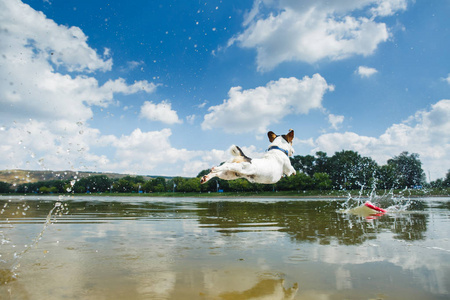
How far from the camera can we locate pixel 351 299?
5.03m

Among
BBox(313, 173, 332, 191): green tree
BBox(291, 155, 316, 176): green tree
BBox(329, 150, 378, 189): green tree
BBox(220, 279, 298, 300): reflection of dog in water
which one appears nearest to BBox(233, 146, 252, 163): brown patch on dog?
BBox(220, 279, 298, 300): reflection of dog in water

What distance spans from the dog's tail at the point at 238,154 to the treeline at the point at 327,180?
292 feet

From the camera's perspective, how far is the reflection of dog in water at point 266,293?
5.08 meters

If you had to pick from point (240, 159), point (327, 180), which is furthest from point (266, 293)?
point (327, 180)

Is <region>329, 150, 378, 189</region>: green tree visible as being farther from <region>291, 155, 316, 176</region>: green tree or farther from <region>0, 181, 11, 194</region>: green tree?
<region>0, 181, 11, 194</region>: green tree

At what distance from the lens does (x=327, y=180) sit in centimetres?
10338

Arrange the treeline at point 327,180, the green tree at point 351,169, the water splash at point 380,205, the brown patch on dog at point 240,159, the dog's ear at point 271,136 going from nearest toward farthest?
the brown patch on dog at point 240,159, the dog's ear at point 271,136, the water splash at point 380,205, the treeline at point 327,180, the green tree at point 351,169

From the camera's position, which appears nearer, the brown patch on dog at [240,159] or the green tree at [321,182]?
the brown patch on dog at [240,159]

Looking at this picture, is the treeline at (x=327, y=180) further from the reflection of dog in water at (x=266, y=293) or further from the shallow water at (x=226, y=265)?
the reflection of dog in water at (x=266, y=293)

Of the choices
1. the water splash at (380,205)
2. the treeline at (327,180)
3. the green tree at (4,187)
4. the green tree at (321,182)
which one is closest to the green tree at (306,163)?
the treeline at (327,180)

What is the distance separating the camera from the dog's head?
20.7 feet

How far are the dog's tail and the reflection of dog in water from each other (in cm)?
244

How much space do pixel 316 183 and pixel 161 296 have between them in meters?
102

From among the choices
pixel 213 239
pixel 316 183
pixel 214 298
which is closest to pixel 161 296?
pixel 214 298
